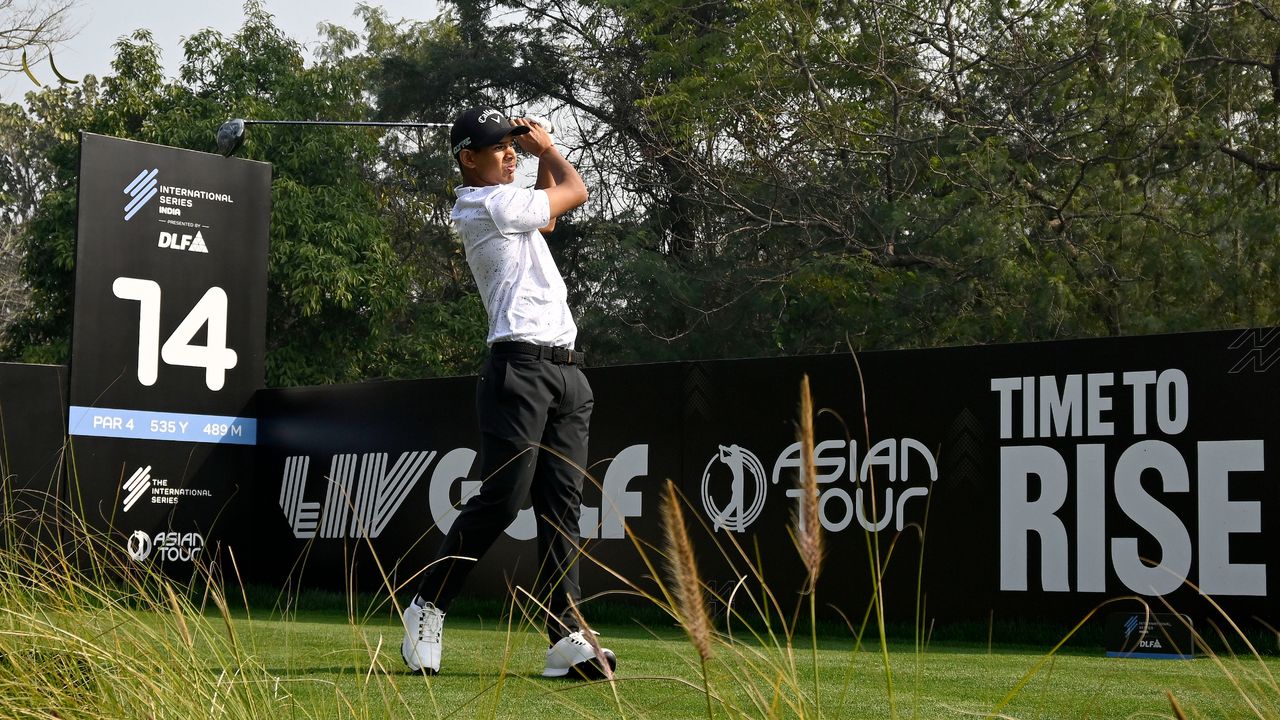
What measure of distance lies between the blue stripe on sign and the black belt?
196 inches

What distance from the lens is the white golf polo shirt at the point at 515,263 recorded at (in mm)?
3535

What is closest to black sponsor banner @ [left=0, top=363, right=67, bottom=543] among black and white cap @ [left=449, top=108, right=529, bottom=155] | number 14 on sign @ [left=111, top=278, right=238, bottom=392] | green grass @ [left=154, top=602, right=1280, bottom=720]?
number 14 on sign @ [left=111, top=278, right=238, bottom=392]

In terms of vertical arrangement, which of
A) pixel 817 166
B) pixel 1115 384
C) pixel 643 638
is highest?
pixel 817 166

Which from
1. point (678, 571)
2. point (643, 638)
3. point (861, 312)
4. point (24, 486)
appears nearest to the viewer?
point (678, 571)

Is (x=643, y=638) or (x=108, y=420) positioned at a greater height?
(x=108, y=420)

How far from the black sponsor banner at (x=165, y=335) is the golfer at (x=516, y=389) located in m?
4.61

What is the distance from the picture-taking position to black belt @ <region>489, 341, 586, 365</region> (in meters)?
3.50

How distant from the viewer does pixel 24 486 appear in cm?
751

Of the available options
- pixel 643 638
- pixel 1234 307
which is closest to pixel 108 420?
pixel 643 638

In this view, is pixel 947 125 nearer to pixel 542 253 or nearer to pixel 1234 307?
pixel 1234 307

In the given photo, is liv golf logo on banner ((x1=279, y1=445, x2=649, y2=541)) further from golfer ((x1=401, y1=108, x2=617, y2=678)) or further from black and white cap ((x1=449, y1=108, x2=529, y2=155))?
black and white cap ((x1=449, y1=108, x2=529, y2=155))

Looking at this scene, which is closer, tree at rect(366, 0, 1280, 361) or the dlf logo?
the dlf logo

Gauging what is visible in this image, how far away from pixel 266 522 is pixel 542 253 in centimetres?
562

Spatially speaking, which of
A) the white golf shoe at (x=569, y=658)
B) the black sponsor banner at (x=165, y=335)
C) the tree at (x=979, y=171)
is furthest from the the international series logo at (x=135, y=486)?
the tree at (x=979, y=171)
